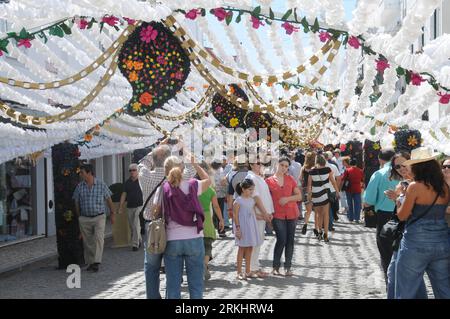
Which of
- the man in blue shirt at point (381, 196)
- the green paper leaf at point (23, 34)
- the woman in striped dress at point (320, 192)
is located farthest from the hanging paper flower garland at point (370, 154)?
the green paper leaf at point (23, 34)

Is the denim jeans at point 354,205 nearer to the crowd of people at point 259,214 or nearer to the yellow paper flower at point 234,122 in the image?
the yellow paper flower at point 234,122

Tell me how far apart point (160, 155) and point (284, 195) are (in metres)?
3.43

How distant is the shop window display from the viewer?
1788 centimetres

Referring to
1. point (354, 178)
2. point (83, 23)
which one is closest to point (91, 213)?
point (83, 23)

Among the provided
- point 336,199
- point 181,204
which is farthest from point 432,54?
point 336,199

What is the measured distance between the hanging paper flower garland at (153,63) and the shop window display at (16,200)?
29.3 ft

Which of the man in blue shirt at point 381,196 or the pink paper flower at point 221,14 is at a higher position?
the pink paper flower at point 221,14

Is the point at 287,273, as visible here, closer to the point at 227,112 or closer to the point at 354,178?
the point at 227,112

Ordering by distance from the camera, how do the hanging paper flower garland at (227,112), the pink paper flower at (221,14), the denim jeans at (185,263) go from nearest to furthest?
the denim jeans at (185,263), the pink paper flower at (221,14), the hanging paper flower garland at (227,112)

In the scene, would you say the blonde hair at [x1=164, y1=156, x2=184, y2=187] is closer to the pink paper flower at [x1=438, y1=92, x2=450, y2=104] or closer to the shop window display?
the pink paper flower at [x1=438, y1=92, x2=450, y2=104]

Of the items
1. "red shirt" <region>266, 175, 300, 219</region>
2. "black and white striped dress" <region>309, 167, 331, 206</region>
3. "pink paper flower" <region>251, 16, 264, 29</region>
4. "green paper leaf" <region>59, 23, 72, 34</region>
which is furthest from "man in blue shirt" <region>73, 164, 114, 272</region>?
"pink paper flower" <region>251, 16, 264, 29</region>

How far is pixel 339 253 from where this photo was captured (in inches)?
561

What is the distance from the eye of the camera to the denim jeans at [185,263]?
7656 millimetres

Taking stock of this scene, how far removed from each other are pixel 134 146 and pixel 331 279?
1000 cm
